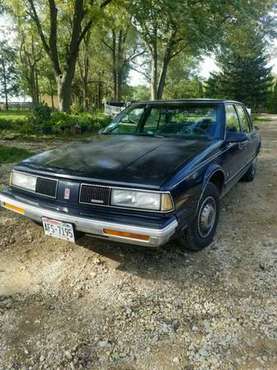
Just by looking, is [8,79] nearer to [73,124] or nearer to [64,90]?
[64,90]

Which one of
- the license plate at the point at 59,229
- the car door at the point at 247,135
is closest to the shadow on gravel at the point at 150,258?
the license plate at the point at 59,229

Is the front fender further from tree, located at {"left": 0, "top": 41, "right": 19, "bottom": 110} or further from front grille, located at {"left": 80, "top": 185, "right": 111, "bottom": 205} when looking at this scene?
tree, located at {"left": 0, "top": 41, "right": 19, "bottom": 110}

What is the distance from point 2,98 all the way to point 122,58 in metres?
25.1

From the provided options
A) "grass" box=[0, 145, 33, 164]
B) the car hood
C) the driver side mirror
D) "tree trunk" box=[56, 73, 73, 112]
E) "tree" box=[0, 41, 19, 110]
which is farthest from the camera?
"tree" box=[0, 41, 19, 110]

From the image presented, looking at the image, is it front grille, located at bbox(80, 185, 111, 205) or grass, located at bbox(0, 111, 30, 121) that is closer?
front grille, located at bbox(80, 185, 111, 205)

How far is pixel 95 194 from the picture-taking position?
8.85ft

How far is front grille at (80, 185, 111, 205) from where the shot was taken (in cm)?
266

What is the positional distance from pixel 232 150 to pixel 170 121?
0.85 meters

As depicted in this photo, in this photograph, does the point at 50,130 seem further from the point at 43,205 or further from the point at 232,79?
the point at 232,79

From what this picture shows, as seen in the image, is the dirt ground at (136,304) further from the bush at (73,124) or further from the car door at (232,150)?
the bush at (73,124)

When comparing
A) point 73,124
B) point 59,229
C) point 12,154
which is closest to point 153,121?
point 59,229

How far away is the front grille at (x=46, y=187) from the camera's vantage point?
287cm

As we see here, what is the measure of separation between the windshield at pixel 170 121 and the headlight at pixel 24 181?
1502 mm

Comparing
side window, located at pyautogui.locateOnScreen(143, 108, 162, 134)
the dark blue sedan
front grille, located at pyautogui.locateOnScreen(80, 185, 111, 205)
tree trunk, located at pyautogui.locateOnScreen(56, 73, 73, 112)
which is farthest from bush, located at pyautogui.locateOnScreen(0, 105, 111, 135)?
front grille, located at pyautogui.locateOnScreen(80, 185, 111, 205)
